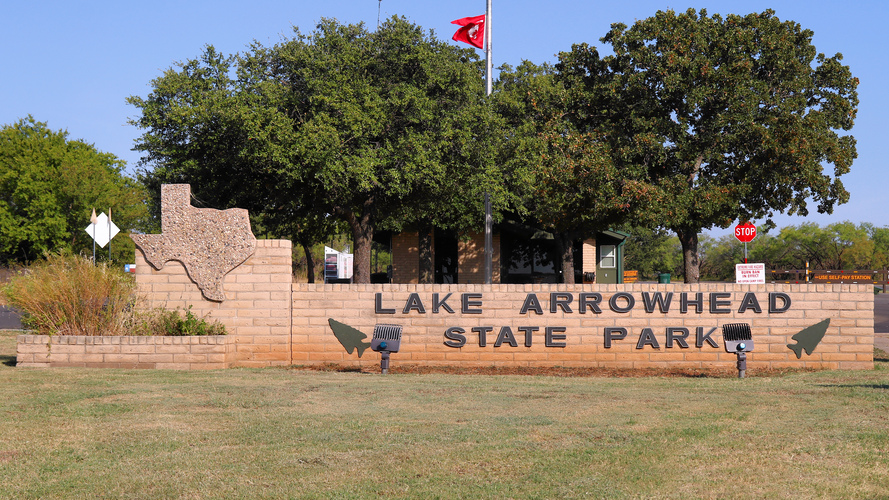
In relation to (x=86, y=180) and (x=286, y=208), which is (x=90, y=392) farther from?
(x=86, y=180)

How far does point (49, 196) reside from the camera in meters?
56.4

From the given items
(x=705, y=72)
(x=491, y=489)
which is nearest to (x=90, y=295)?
(x=491, y=489)

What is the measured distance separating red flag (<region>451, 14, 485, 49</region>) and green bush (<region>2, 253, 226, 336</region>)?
Result: 46.7 ft

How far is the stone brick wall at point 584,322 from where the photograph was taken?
575 inches

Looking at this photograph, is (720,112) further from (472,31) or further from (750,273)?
(750,273)

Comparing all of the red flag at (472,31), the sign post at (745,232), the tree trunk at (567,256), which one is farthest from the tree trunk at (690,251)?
the red flag at (472,31)

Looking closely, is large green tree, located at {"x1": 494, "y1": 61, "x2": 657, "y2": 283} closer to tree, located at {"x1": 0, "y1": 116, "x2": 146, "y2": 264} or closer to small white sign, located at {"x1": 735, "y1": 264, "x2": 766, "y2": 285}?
small white sign, located at {"x1": 735, "y1": 264, "x2": 766, "y2": 285}

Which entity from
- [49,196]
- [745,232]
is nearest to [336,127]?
[745,232]

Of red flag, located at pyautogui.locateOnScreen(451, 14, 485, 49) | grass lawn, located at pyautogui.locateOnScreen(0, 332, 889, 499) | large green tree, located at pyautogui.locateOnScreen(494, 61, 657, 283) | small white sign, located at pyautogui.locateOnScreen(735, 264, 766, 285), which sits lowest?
grass lawn, located at pyautogui.locateOnScreen(0, 332, 889, 499)

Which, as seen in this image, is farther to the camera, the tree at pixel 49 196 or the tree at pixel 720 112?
the tree at pixel 49 196

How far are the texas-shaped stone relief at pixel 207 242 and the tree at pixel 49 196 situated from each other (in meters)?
45.2

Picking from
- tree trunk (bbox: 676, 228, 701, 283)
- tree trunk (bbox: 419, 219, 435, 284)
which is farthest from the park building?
tree trunk (bbox: 676, 228, 701, 283)

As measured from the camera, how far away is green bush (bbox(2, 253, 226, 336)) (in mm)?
13727

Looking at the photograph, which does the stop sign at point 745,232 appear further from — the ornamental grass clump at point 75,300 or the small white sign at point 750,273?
the ornamental grass clump at point 75,300
